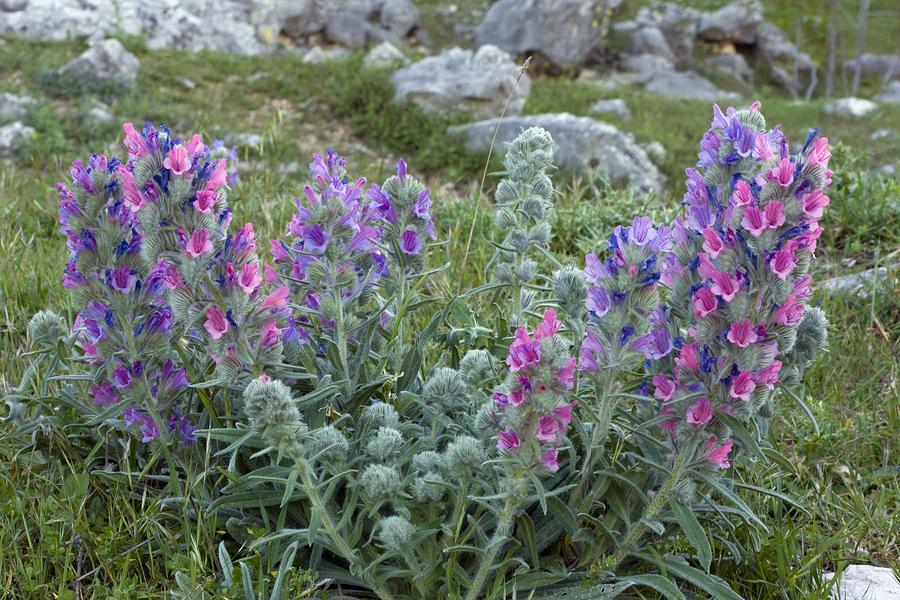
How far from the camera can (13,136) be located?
27.7 ft

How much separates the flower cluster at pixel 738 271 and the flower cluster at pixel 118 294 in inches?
48.6

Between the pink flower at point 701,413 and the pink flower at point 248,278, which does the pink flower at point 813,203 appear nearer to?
the pink flower at point 701,413

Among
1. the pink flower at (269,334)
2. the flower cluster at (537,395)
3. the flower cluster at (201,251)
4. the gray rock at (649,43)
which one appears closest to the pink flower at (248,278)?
the flower cluster at (201,251)

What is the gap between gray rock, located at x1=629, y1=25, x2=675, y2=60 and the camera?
2280 cm

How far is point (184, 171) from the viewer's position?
1942mm

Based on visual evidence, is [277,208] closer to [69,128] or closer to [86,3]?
[69,128]

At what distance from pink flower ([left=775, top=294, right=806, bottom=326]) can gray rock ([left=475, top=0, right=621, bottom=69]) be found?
17.1 meters

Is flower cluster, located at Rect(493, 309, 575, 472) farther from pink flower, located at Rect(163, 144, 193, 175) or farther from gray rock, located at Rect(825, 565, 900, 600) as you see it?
gray rock, located at Rect(825, 565, 900, 600)

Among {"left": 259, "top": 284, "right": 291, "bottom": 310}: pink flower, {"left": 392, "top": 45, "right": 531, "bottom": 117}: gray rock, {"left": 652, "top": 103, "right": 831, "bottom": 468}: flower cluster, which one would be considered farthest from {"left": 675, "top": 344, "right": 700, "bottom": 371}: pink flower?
{"left": 392, "top": 45, "right": 531, "bottom": 117}: gray rock

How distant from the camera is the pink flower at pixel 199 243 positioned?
1930 mm

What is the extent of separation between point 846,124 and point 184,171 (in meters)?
13.6

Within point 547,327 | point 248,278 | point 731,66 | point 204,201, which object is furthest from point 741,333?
point 731,66

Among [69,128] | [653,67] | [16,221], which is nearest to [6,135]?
[69,128]

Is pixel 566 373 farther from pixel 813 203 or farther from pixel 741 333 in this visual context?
pixel 813 203
